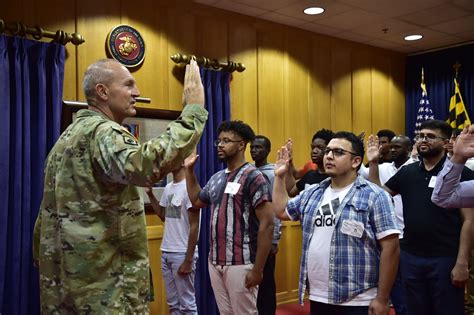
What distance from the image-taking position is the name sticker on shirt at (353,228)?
7.41 ft

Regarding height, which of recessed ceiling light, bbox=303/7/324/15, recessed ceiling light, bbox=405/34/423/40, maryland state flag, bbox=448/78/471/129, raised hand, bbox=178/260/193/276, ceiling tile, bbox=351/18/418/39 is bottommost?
raised hand, bbox=178/260/193/276

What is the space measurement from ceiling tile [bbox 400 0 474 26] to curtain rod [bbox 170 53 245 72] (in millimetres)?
1849

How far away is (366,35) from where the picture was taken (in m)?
5.88

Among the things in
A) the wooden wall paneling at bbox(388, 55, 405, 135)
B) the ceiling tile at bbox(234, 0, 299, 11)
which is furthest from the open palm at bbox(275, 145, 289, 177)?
the wooden wall paneling at bbox(388, 55, 405, 135)

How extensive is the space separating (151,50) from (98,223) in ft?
9.71

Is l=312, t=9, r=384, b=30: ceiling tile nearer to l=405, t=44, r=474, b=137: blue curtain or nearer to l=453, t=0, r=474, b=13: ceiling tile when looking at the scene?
l=453, t=0, r=474, b=13: ceiling tile

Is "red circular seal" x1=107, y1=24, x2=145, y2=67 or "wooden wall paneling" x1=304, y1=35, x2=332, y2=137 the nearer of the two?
"red circular seal" x1=107, y1=24, x2=145, y2=67

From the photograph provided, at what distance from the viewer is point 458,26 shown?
5566 millimetres

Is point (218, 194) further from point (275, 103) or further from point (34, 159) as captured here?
point (275, 103)

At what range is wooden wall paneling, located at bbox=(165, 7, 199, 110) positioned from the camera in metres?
4.52

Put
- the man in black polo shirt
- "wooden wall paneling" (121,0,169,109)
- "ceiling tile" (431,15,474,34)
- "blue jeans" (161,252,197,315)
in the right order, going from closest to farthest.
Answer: the man in black polo shirt < "blue jeans" (161,252,197,315) < "wooden wall paneling" (121,0,169,109) < "ceiling tile" (431,15,474,34)

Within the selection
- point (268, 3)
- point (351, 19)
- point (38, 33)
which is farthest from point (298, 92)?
point (38, 33)

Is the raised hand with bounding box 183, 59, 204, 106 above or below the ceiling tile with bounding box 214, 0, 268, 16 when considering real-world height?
below

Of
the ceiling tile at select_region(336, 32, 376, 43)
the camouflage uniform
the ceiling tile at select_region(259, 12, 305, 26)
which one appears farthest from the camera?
the ceiling tile at select_region(336, 32, 376, 43)
